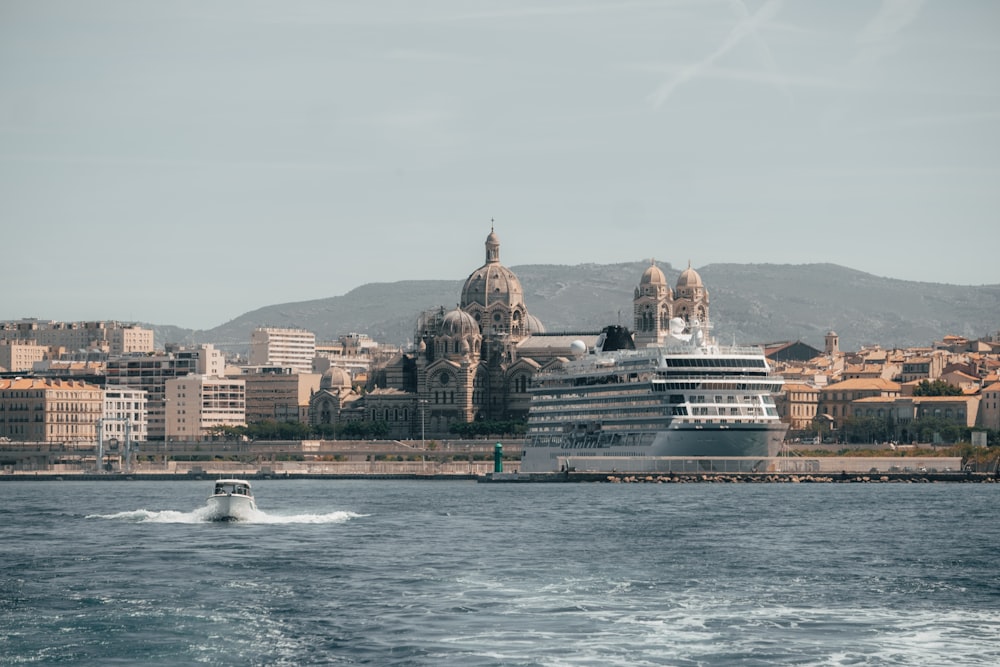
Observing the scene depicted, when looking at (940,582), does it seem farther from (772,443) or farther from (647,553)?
(772,443)

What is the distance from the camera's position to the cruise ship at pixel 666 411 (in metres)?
150

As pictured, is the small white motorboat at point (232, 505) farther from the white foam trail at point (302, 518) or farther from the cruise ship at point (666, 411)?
the cruise ship at point (666, 411)

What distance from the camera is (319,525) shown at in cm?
8462

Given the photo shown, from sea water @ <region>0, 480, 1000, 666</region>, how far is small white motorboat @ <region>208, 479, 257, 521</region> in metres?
1.32

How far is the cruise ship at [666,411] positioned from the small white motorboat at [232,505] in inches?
2550

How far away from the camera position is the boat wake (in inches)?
3455

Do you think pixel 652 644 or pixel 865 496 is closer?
pixel 652 644

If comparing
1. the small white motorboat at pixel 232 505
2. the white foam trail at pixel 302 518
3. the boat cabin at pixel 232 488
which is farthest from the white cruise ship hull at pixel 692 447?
the small white motorboat at pixel 232 505

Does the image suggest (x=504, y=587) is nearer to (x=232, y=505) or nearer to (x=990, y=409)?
(x=232, y=505)

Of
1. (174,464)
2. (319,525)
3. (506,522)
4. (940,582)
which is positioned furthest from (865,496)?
(174,464)

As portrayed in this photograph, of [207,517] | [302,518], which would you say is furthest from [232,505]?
[302,518]

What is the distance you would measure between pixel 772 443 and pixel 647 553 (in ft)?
267

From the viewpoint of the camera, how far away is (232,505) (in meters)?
87.5

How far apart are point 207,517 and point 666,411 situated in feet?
236
